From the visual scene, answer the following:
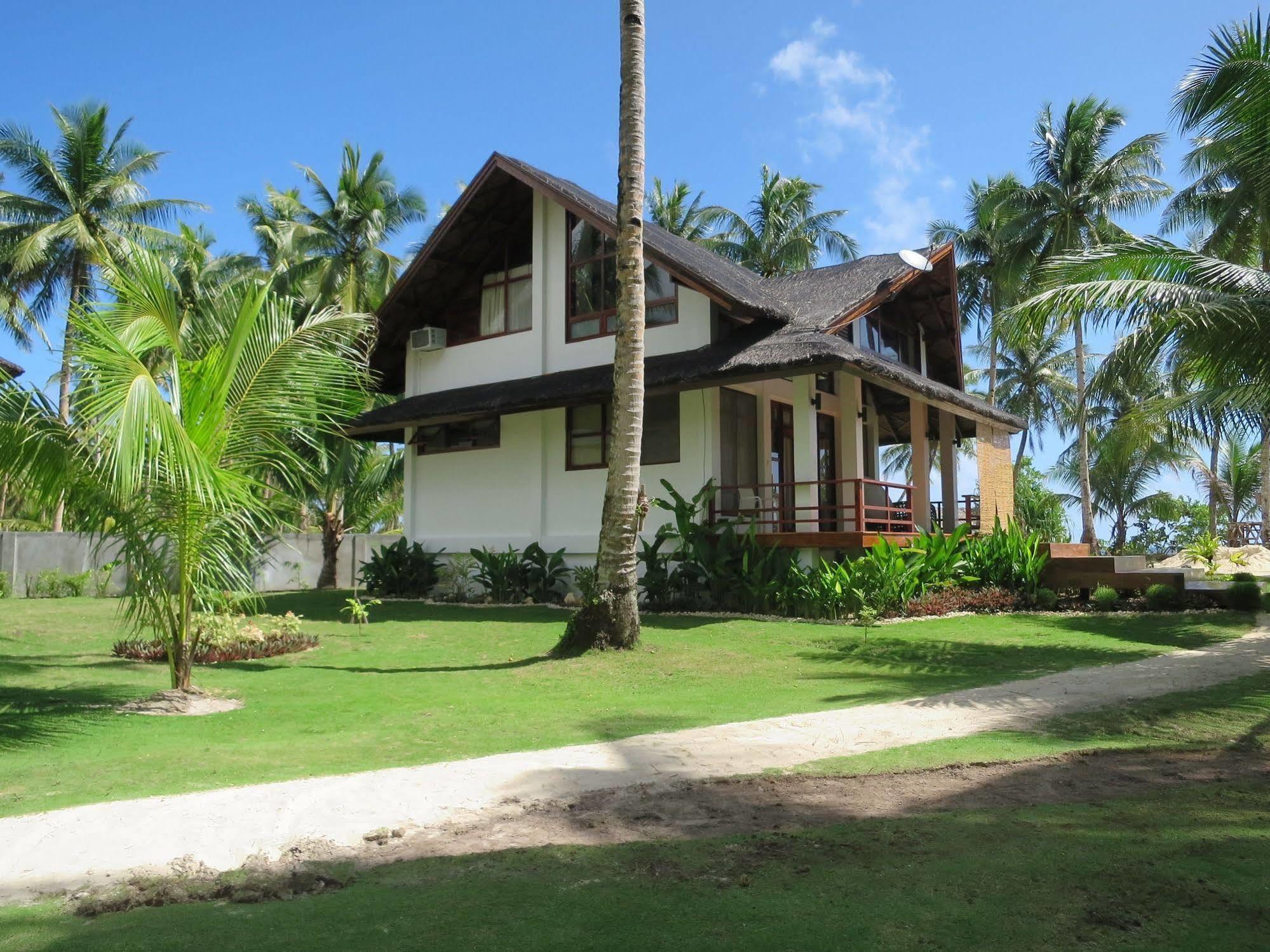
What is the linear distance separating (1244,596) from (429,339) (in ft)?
51.3

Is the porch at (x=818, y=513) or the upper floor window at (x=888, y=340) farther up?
the upper floor window at (x=888, y=340)

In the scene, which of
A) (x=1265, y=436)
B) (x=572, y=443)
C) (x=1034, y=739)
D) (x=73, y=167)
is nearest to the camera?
(x=1034, y=739)

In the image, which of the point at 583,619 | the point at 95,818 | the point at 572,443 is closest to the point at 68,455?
the point at 95,818

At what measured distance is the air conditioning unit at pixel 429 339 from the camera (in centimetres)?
2128

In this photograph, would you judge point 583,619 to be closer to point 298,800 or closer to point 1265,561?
point 298,800

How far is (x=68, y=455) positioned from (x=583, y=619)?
5.55 metres

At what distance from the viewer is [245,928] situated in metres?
3.54

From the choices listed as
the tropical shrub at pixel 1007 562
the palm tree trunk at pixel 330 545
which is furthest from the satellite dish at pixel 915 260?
the palm tree trunk at pixel 330 545

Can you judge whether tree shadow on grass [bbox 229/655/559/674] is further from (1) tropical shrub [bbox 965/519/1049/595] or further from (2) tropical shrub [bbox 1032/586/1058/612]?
(2) tropical shrub [bbox 1032/586/1058/612]

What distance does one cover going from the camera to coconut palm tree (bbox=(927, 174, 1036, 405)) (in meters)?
32.3

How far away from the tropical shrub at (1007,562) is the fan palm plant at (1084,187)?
53.6 feet

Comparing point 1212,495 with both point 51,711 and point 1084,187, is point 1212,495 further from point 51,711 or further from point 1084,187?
point 51,711

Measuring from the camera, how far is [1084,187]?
31250 millimetres

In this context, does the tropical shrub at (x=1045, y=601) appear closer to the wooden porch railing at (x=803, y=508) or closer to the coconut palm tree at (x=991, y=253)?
the wooden porch railing at (x=803, y=508)
